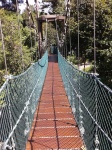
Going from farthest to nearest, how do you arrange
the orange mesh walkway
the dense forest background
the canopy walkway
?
1. the dense forest background
2. the orange mesh walkway
3. the canopy walkway

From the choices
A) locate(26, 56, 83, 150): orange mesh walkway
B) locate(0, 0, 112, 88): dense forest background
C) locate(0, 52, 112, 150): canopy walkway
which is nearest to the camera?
locate(0, 52, 112, 150): canopy walkway

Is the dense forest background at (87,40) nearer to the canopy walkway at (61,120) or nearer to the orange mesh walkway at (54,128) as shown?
the orange mesh walkway at (54,128)

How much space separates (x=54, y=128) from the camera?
364 centimetres

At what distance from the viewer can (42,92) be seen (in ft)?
20.4

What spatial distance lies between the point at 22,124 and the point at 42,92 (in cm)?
328

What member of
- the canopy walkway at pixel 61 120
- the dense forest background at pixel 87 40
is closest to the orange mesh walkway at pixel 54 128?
the canopy walkway at pixel 61 120

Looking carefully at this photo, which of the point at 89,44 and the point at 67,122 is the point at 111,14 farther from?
the point at 67,122

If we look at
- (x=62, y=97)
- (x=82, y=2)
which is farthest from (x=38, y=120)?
(x=82, y=2)

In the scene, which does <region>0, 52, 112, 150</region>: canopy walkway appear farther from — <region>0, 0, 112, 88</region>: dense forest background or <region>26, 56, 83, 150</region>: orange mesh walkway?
<region>0, 0, 112, 88</region>: dense forest background

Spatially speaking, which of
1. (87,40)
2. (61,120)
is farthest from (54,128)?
(87,40)

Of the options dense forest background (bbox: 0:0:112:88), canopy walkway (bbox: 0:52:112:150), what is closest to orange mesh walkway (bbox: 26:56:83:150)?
canopy walkway (bbox: 0:52:112:150)

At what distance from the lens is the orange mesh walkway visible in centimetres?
308

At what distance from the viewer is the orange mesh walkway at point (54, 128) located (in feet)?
10.1

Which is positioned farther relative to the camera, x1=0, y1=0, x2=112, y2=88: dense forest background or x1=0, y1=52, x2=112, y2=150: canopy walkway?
x1=0, y1=0, x2=112, y2=88: dense forest background
